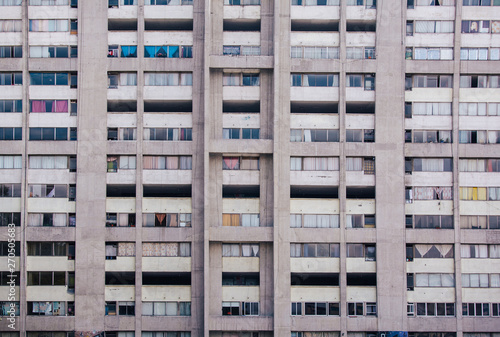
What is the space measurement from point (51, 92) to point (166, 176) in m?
11.3

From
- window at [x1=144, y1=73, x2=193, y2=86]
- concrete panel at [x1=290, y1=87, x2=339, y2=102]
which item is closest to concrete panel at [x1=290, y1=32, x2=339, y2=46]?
concrete panel at [x1=290, y1=87, x2=339, y2=102]

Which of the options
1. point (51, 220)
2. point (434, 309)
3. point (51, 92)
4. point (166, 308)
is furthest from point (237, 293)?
point (51, 92)

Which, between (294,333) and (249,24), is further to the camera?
(249,24)

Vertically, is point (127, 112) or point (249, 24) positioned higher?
point (249, 24)

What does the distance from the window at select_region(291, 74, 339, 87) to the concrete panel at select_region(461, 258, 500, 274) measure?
55.4 feet

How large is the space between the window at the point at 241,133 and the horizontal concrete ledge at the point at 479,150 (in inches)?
621

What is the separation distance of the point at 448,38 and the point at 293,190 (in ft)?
56.0

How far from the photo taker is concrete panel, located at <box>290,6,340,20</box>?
114 feet

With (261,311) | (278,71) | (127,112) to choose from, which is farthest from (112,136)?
(261,311)

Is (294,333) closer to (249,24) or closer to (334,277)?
(334,277)

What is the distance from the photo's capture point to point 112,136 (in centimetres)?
3434

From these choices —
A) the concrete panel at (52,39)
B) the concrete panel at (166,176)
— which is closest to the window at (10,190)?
the concrete panel at (166,176)

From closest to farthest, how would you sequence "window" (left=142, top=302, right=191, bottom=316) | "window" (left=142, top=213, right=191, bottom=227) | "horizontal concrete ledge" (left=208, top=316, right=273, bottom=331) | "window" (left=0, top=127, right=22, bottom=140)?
"horizontal concrete ledge" (left=208, top=316, right=273, bottom=331), "window" (left=142, top=302, right=191, bottom=316), "window" (left=142, top=213, right=191, bottom=227), "window" (left=0, top=127, right=22, bottom=140)

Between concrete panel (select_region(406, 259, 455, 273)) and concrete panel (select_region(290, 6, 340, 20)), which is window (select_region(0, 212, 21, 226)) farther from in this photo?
concrete panel (select_region(406, 259, 455, 273))
